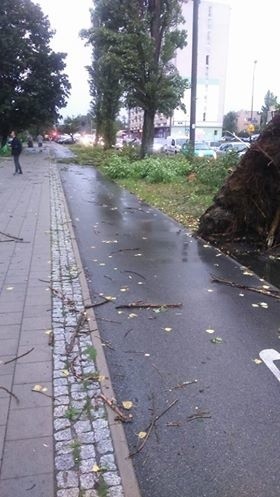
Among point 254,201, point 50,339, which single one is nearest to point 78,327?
point 50,339

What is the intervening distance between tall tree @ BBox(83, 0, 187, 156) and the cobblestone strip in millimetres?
19914

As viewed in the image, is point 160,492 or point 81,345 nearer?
point 160,492

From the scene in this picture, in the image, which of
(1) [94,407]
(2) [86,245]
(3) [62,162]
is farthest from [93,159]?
(1) [94,407]

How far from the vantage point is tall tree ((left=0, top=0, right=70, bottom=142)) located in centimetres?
4428

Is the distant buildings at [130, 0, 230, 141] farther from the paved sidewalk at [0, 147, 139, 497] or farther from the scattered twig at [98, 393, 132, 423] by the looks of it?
the scattered twig at [98, 393, 132, 423]

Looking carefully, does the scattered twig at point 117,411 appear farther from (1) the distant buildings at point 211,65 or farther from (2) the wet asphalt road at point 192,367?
(1) the distant buildings at point 211,65

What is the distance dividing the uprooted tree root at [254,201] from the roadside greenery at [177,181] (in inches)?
→ 61.2

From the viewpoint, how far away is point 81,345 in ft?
15.3

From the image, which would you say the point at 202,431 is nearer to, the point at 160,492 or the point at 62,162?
the point at 160,492

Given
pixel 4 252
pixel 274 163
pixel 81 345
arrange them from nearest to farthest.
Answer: pixel 81 345 → pixel 4 252 → pixel 274 163

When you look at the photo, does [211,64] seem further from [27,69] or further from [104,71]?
[104,71]

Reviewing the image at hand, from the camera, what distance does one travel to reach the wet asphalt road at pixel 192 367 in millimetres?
3039

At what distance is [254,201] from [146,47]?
1658 centimetres

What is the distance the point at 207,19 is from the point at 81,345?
106 metres
